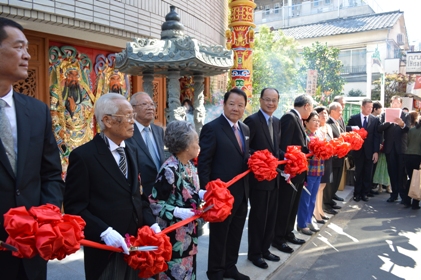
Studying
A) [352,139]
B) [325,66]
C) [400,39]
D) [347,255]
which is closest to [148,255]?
[347,255]

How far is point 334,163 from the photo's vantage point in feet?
24.0

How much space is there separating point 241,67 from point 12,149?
25.3 ft

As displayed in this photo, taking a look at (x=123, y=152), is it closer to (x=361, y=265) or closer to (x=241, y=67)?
(x=361, y=265)

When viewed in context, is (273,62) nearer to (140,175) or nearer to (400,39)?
(140,175)

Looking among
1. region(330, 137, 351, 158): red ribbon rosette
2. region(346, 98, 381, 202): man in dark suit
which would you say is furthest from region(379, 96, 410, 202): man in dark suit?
region(330, 137, 351, 158): red ribbon rosette

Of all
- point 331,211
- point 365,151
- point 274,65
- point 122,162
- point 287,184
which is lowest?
point 331,211

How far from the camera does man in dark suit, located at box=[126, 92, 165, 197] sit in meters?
3.52

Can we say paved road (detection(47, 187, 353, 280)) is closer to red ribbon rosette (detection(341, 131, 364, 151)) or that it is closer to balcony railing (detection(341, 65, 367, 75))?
red ribbon rosette (detection(341, 131, 364, 151))

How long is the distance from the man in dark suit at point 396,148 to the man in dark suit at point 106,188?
738 centimetres

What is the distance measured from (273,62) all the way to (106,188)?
14493mm

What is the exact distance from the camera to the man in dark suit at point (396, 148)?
823 cm

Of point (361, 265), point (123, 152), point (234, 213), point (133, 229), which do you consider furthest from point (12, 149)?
point (361, 265)

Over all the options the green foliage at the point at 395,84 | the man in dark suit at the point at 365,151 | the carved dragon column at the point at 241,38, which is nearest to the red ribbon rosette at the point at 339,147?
the man in dark suit at the point at 365,151

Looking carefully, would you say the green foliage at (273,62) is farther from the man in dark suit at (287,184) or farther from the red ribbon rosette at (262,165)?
the red ribbon rosette at (262,165)
